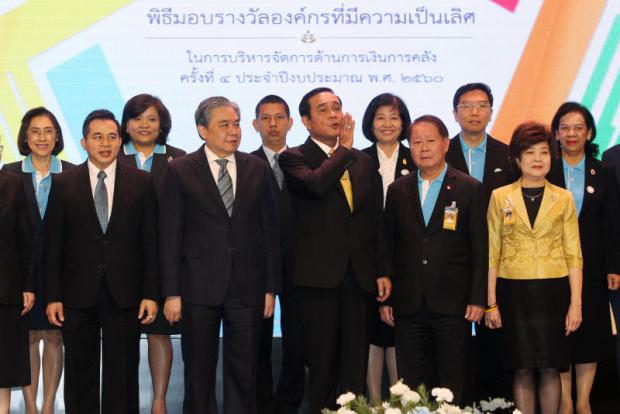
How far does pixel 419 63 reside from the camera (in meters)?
6.13

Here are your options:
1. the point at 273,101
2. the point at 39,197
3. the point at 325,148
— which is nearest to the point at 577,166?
the point at 325,148

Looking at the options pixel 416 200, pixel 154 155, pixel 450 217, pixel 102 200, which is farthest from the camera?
pixel 154 155

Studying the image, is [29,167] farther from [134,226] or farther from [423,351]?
[423,351]

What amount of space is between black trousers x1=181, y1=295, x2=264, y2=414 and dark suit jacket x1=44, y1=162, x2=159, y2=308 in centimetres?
30

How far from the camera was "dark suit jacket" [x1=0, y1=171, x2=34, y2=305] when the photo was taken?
184 inches

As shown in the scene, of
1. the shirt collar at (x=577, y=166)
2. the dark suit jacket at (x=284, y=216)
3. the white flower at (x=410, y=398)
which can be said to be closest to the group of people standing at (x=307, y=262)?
the shirt collar at (x=577, y=166)

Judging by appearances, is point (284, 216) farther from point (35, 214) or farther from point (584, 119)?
point (584, 119)

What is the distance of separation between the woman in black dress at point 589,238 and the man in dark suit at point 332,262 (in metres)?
1.06

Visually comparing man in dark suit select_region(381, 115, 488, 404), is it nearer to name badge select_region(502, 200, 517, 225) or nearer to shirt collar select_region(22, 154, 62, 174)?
name badge select_region(502, 200, 517, 225)

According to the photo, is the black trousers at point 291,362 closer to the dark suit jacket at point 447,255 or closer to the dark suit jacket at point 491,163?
the dark suit jacket at point 447,255

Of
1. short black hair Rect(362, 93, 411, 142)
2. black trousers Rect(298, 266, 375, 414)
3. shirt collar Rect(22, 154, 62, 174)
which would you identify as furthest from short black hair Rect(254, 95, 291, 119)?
black trousers Rect(298, 266, 375, 414)

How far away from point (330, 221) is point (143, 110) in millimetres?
1248

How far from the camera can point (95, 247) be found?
474 centimetres

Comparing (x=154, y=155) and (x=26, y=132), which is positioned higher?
(x=26, y=132)
